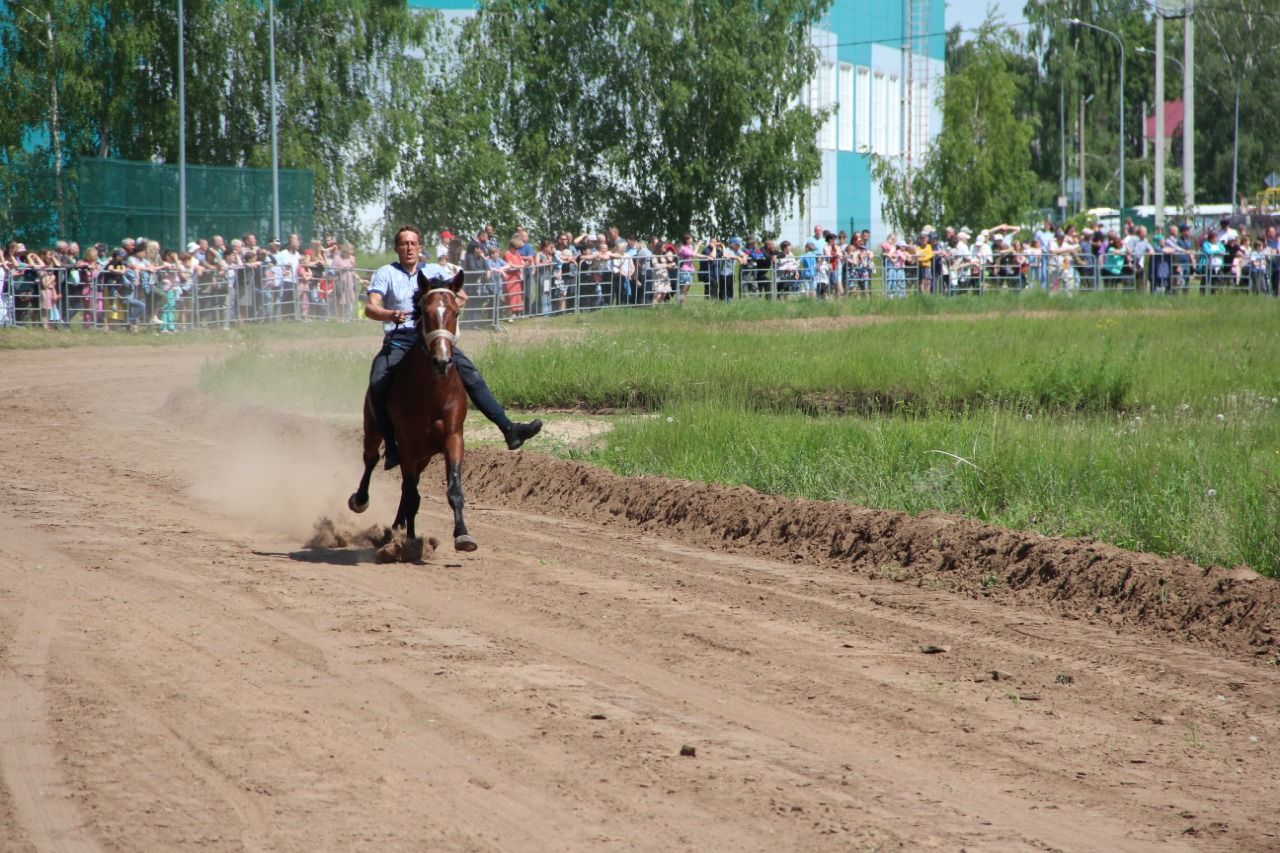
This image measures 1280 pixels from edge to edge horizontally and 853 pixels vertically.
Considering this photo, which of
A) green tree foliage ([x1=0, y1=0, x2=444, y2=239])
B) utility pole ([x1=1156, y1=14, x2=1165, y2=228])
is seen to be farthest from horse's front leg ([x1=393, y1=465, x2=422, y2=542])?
green tree foliage ([x1=0, y1=0, x2=444, y2=239])

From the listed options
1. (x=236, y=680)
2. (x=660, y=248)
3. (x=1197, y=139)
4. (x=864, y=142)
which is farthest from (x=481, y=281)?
(x=1197, y=139)

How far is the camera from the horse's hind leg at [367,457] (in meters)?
12.5

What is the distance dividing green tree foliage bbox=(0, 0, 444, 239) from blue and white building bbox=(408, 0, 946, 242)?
22343 mm

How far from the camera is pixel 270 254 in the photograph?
112 feet

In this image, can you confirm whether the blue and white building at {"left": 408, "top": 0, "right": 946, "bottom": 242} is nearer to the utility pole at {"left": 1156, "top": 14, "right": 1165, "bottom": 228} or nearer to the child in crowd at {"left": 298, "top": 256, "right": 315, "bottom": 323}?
the utility pole at {"left": 1156, "top": 14, "right": 1165, "bottom": 228}

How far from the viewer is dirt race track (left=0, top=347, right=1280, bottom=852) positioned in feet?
20.1

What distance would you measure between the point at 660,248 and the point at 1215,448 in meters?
31.1

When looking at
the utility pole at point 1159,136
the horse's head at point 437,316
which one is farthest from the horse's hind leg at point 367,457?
the utility pole at point 1159,136

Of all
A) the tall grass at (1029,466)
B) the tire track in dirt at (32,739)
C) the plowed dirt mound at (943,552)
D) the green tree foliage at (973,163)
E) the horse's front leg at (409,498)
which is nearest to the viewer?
the tire track in dirt at (32,739)

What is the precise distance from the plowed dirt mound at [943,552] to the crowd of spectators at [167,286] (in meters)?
19.7

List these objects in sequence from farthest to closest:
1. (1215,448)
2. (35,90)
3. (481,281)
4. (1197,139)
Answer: (1197,139) → (35,90) → (481,281) → (1215,448)

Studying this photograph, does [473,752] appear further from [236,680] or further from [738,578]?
[738,578]

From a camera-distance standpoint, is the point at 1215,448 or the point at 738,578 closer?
the point at 738,578

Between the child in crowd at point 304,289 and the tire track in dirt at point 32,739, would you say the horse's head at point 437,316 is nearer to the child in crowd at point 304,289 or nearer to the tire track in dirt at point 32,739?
the tire track in dirt at point 32,739
